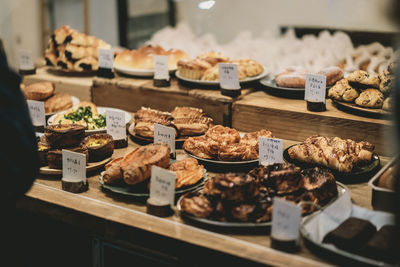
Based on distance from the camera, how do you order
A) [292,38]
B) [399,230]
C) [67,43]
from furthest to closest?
1. [292,38]
2. [67,43]
3. [399,230]

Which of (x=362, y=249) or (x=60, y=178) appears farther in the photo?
(x=60, y=178)

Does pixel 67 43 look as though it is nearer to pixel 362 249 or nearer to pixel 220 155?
pixel 220 155

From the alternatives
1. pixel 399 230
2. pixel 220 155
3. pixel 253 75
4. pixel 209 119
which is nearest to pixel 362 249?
pixel 399 230

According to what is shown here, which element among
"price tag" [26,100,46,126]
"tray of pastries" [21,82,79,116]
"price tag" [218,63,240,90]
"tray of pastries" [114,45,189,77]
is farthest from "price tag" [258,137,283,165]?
"tray of pastries" [21,82,79,116]

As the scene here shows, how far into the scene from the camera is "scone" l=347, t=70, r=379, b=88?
2.54m

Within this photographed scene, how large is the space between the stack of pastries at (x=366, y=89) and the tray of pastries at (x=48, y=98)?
180 cm

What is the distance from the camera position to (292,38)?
458cm

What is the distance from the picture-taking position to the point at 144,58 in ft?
11.3

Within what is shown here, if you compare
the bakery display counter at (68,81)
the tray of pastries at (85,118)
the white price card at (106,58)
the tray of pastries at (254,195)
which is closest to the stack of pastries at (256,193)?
the tray of pastries at (254,195)

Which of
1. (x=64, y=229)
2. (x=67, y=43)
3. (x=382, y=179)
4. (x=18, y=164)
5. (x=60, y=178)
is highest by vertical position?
(x=67, y=43)

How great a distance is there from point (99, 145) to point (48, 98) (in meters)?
1.01

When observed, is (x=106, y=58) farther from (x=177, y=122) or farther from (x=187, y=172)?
(x=187, y=172)

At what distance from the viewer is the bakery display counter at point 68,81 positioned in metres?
3.52

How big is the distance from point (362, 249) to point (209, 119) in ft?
4.66
